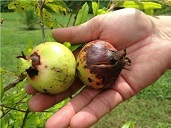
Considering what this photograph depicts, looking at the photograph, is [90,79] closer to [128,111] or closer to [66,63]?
[66,63]

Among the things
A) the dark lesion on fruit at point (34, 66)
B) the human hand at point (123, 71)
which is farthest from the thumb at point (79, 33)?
the dark lesion on fruit at point (34, 66)

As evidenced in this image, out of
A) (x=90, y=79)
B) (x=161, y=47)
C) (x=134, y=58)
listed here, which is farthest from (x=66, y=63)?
(x=161, y=47)

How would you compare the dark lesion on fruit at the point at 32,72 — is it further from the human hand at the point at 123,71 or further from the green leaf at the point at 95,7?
the green leaf at the point at 95,7

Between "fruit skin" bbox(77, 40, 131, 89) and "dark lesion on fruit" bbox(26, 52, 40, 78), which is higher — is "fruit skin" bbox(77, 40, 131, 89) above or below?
below

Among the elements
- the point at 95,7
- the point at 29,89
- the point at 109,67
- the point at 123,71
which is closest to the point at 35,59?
the point at 29,89

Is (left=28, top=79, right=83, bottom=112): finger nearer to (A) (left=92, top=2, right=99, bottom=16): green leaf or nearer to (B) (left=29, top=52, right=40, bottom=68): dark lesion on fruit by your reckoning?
(B) (left=29, top=52, right=40, bottom=68): dark lesion on fruit

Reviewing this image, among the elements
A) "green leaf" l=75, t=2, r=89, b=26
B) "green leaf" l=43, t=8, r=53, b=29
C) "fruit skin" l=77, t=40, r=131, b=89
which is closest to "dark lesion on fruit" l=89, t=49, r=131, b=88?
"fruit skin" l=77, t=40, r=131, b=89

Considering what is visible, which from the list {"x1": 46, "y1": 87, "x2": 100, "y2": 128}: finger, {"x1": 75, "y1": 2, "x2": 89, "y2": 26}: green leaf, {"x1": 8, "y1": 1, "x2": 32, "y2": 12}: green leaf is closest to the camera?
{"x1": 46, "y1": 87, "x2": 100, "y2": 128}: finger
